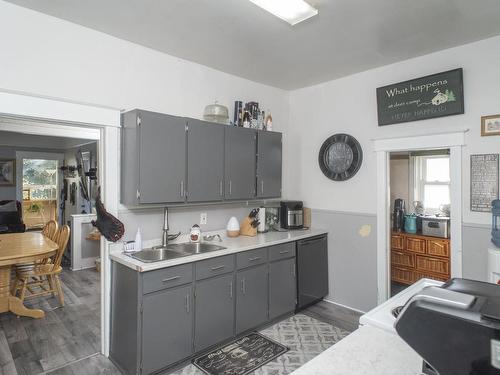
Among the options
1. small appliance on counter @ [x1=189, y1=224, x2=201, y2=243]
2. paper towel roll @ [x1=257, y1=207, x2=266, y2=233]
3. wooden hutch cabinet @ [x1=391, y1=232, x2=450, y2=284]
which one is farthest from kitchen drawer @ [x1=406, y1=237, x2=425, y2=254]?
small appliance on counter @ [x1=189, y1=224, x2=201, y2=243]

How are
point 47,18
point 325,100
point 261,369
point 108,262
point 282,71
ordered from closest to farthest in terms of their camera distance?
point 47,18, point 261,369, point 108,262, point 282,71, point 325,100

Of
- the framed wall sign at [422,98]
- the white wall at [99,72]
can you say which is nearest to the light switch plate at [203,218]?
the white wall at [99,72]

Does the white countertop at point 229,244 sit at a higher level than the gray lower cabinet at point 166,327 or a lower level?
higher

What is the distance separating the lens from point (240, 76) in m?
3.48

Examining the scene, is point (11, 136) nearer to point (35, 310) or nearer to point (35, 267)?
point (35, 267)

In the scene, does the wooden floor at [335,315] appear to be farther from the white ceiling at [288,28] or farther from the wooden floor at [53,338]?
the white ceiling at [288,28]

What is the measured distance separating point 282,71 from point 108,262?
2.54 m

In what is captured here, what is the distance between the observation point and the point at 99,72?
8.09 ft

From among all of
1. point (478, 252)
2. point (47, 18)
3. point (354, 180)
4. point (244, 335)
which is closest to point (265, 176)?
point (354, 180)

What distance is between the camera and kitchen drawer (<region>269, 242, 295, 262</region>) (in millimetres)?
3064

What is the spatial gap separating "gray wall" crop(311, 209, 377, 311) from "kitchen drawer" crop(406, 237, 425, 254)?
53.8 inches

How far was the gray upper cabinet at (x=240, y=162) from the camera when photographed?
3.03m

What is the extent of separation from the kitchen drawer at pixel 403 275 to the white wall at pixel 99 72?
282 cm

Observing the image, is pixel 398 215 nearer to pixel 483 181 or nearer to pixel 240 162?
pixel 483 181
